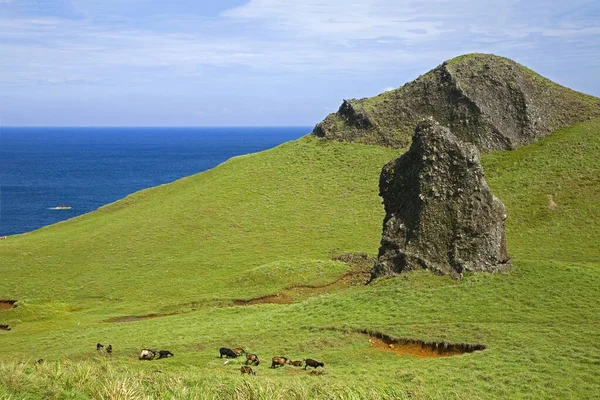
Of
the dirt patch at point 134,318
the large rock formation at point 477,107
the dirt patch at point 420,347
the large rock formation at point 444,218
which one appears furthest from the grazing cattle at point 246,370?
the large rock formation at point 477,107

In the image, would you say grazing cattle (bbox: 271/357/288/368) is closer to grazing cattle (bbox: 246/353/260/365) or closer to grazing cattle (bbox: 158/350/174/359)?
grazing cattle (bbox: 246/353/260/365)

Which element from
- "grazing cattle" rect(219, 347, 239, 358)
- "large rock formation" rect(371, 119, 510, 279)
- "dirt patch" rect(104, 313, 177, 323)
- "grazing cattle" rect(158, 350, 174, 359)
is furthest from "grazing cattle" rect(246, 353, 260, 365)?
"large rock formation" rect(371, 119, 510, 279)

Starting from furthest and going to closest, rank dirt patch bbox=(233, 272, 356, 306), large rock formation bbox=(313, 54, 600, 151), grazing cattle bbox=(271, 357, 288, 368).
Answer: large rock formation bbox=(313, 54, 600, 151) < dirt patch bbox=(233, 272, 356, 306) < grazing cattle bbox=(271, 357, 288, 368)

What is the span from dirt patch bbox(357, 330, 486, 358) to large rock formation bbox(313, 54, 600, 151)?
5373cm

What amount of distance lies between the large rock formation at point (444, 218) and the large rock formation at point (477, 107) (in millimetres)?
38075

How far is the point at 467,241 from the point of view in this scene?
4069 centimetres

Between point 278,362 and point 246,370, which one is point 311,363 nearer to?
point 278,362

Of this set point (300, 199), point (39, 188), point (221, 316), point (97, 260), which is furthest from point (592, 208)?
point (39, 188)

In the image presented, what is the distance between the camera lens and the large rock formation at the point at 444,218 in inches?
1593

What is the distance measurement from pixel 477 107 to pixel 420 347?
2244 inches

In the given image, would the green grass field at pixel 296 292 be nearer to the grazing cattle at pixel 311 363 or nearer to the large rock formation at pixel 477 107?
the grazing cattle at pixel 311 363

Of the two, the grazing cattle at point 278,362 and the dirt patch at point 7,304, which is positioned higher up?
the grazing cattle at point 278,362

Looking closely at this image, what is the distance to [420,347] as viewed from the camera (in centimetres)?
2991

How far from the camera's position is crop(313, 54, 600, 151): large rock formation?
263 ft
